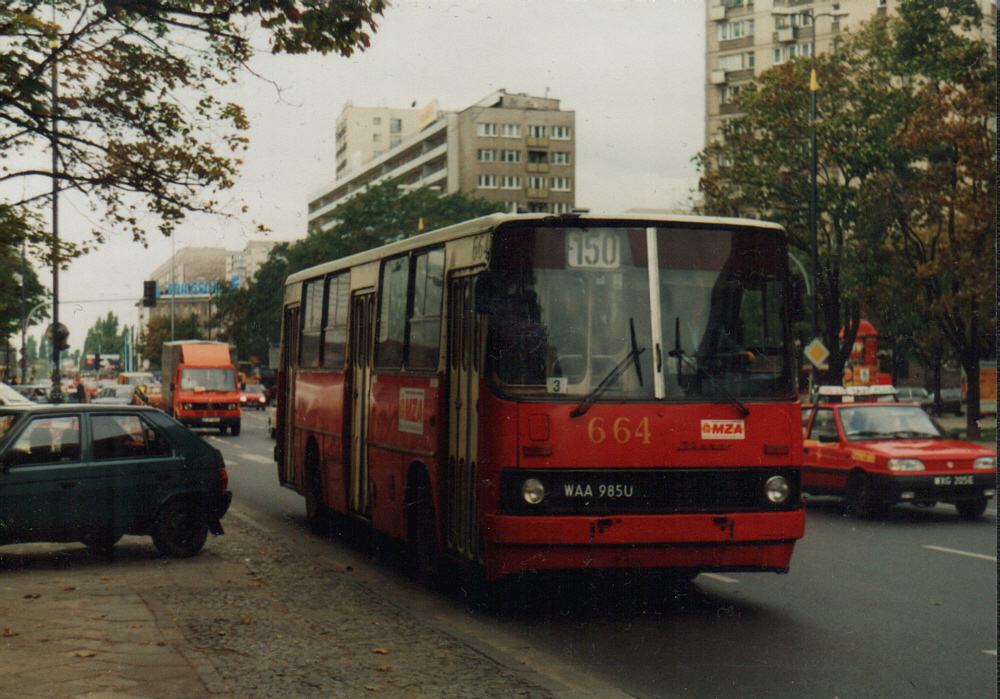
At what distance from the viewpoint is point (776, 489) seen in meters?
8.86

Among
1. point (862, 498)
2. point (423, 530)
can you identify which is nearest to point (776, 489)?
point (423, 530)

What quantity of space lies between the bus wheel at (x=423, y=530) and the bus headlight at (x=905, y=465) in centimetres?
734

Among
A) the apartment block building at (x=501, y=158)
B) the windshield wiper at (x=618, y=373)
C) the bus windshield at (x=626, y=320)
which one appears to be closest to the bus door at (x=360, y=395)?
the bus windshield at (x=626, y=320)

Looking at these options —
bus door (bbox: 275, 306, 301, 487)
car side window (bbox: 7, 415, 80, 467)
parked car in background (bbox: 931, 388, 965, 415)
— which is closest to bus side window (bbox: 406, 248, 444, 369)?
car side window (bbox: 7, 415, 80, 467)

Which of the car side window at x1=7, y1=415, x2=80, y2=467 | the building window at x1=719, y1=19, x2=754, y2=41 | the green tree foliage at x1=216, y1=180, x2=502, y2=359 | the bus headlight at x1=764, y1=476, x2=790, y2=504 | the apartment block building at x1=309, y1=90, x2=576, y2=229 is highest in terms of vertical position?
the building window at x1=719, y1=19, x2=754, y2=41

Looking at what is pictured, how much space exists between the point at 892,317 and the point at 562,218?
45.1m

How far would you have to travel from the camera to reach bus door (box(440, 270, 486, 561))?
8.91 meters

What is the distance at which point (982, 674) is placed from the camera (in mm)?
7215

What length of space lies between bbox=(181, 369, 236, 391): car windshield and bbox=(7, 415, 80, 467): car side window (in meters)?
32.0

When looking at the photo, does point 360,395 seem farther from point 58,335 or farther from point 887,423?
point 58,335

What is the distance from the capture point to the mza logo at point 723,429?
8695mm

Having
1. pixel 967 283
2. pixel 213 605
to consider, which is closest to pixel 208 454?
pixel 213 605

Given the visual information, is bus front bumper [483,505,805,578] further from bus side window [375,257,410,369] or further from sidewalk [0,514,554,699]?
bus side window [375,257,410,369]

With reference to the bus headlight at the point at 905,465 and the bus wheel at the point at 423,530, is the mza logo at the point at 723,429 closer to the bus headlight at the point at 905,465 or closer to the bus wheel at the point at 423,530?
the bus wheel at the point at 423,530
